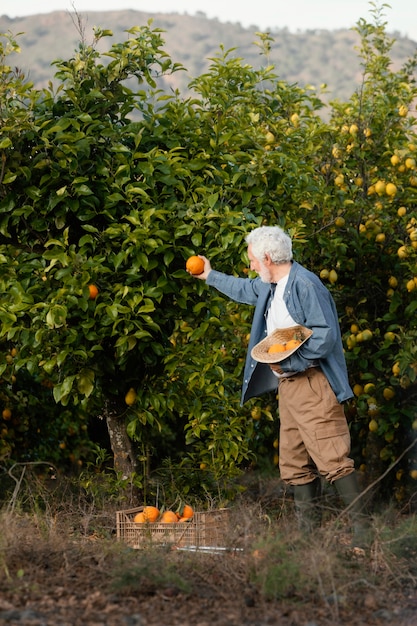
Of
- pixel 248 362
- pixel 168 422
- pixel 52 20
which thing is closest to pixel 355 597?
pixel 248 362

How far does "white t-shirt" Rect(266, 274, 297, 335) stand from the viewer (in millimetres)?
4637

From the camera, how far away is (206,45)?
235 ft

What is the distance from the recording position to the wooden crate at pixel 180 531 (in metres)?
4.46

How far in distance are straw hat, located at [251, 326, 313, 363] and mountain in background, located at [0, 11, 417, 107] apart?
49666 millimetres

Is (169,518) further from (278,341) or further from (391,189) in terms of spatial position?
(391,189)

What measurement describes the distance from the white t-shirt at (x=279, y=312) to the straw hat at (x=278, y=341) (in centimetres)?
7

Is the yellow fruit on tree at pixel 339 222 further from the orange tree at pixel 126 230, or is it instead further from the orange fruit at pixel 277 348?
the orange fruit at pixel 277 348

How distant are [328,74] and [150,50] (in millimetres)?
58801

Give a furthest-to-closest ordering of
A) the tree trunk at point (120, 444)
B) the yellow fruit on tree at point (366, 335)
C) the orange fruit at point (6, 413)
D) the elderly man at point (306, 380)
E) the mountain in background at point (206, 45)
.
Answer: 1. the mountain in background at point (206, 45)
2. the orange fruit at point (6, 413)
3. the yellow fruit on tree at point (366, 335)
4. the tree trunk at point (120, 444)
5. the elderly man at point (306, 380)

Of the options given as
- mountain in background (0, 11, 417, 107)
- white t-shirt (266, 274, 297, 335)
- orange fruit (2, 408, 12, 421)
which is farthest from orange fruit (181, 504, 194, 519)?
mountain in background (0, 11, 417, 107)

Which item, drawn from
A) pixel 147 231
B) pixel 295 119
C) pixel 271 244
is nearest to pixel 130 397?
pixel 147 231

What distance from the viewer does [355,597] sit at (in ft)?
11.8

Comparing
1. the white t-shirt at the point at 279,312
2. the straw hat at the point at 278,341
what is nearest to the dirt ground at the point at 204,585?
the straw hat at the point at 278,341

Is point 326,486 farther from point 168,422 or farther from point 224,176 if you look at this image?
point 224,176
